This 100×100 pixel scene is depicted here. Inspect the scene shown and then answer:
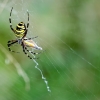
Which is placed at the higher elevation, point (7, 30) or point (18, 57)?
point (7, 30)

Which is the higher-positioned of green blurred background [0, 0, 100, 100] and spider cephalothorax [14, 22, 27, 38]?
spider cephalothorax [14, 22, 27, 38]

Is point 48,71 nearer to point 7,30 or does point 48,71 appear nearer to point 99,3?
point 7,30

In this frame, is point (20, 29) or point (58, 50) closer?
point (20, 29)

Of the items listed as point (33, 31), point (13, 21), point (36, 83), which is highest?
point (13, 21)

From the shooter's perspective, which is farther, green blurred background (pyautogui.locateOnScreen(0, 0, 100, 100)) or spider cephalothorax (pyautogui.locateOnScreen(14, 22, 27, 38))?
green blurred background (pyautogui.locateOnScreen(0, 0, 100, 100))

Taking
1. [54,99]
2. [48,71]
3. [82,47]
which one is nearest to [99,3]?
[82,47]

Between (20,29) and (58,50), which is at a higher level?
(20,29)

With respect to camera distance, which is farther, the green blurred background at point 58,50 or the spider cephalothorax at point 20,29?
the green blurred background at point 58,50

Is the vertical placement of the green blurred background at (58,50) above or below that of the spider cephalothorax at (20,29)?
below
